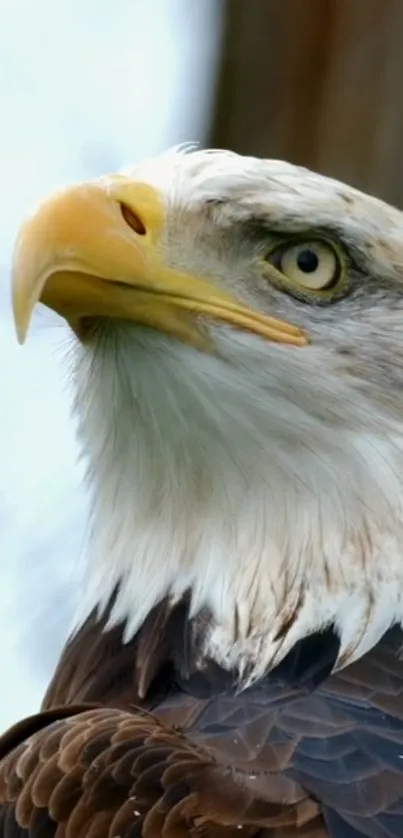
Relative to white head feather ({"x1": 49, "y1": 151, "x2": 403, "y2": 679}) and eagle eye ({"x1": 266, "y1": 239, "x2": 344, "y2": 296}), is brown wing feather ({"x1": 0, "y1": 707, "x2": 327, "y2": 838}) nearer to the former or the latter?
white head feather ({"x1": 49, "y1": 151, "x2": 403, "y2": 679})

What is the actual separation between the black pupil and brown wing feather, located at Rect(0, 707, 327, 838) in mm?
468

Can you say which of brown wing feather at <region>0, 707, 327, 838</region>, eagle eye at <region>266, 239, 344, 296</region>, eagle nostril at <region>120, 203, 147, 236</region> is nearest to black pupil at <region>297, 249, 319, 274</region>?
eagle eye at <region>266, 239, 344, 296</region>

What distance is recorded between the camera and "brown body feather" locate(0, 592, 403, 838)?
1.23 meters

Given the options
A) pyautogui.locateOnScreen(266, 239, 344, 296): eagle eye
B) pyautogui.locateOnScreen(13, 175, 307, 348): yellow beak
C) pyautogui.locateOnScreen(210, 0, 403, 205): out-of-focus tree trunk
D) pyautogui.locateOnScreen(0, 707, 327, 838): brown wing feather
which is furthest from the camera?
pyautogui.locateOnScreen(210, 0, 403, 205): out-of-focus tree trunk

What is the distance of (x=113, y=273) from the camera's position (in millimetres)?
1432

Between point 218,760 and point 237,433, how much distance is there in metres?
0.37

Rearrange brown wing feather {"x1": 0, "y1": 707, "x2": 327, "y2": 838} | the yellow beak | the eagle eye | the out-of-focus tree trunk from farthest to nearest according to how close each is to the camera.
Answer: the out-of-focus tree trunk → the eagle eye → the yellow beak → brown wing feather {"x1": 0, "y1": 707, "x2": 327, "y2": 838}

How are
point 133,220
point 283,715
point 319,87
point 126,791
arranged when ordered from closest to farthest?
point 126,791 < point 283,715 < point 133,220 < point 319,87

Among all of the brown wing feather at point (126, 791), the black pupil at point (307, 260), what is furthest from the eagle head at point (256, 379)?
the brown wing feather at point (126, 791)

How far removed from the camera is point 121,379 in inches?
62.3

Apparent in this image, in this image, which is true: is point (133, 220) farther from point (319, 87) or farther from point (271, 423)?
point (319, 87)

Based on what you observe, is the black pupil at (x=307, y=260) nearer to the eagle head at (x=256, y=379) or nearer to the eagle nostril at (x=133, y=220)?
the eagle head at (x=256, y=379)

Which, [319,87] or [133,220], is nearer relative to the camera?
[133,220]

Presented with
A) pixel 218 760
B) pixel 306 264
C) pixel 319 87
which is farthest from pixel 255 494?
pixel 319 87
